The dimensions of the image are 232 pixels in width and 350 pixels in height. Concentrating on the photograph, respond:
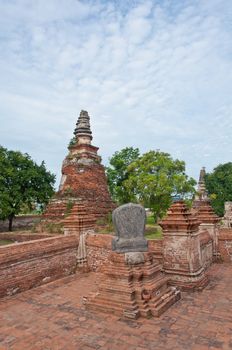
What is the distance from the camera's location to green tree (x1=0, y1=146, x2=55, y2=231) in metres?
24.6

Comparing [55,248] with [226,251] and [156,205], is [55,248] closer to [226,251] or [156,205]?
[226,251]

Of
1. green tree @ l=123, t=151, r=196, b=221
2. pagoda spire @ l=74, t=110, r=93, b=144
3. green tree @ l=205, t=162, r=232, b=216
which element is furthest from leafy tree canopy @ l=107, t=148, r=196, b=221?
green tree @ l=205, t=162, r=232, b=216

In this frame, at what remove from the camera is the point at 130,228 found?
23.8 feet

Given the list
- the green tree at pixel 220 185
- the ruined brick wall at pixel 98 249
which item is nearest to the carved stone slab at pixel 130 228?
the ruined brick wall at pixel 98 249

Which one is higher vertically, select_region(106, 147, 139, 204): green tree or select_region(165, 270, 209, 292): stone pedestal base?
select_region(106, 147, 139, 204): green tree

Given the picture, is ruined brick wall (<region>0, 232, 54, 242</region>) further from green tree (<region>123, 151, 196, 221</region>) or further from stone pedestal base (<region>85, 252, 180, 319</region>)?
stone pedestal base (<region>85, 252, 180, 319</region>)

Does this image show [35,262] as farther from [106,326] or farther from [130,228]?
[106,326]

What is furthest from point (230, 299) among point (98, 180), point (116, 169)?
point (116, 169)

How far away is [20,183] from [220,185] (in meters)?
24.9

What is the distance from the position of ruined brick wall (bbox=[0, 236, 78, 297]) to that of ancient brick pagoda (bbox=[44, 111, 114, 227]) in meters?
6.71

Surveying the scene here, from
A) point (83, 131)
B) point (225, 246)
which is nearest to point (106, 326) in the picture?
point (225, 246)

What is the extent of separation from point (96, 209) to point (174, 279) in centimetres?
947

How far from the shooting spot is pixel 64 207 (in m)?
16.8

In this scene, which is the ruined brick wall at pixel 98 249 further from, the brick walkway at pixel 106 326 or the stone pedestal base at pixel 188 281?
the brick walkway at pixel 106 326
